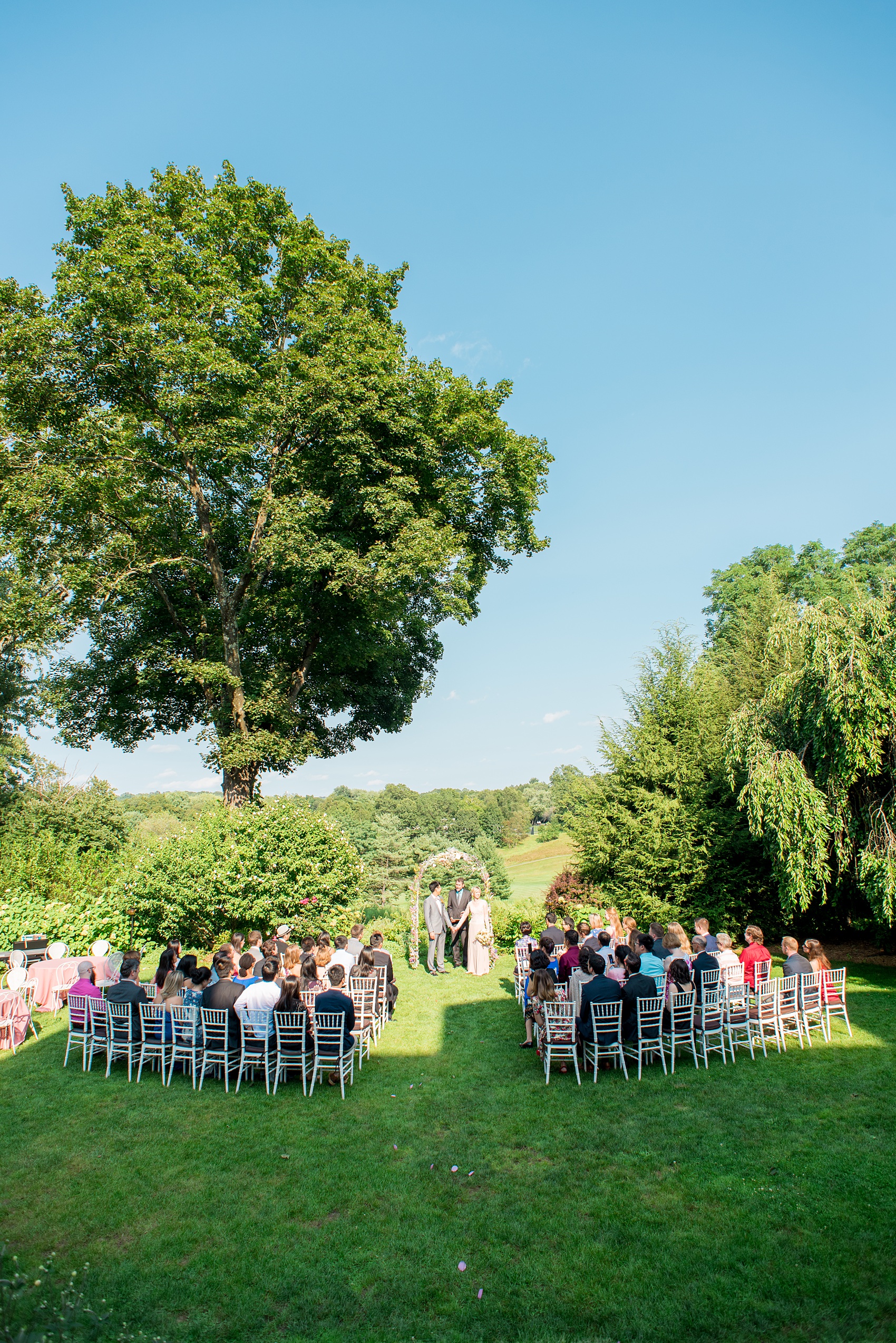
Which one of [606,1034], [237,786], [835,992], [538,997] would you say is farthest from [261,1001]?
[237,786]

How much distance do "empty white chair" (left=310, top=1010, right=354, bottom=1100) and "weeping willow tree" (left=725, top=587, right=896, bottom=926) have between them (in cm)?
810

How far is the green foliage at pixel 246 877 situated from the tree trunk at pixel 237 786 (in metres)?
2.81

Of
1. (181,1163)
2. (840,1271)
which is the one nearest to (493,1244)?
(840,1271)

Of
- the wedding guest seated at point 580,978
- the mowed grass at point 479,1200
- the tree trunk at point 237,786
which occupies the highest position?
the tree trunk at point 237,786

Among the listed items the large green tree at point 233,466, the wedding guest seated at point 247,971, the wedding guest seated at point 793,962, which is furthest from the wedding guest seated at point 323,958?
the large green tree at point 233,466

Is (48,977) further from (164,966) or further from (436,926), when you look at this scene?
(436,926)

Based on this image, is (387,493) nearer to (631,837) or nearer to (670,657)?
(670,657)

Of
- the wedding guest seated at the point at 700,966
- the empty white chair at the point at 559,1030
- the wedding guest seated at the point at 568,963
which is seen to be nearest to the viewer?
the empty white chair at the point at 559,1030

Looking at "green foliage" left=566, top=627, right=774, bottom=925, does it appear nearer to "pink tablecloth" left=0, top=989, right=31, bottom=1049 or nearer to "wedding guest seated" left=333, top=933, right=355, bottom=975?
"wedding guest seated" left=333, top=933, right=355, bottom=975

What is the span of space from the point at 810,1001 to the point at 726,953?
1122 mm

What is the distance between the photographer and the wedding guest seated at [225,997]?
8523 millimetres

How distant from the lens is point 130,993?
28.9ft

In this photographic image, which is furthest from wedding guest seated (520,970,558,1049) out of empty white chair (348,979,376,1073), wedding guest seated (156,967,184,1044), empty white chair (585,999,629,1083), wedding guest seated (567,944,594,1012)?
wedding guest seated (156,967,184,1044)

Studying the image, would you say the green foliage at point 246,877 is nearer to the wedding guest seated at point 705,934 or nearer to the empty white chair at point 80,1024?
the empty white chair at point 80,1024
